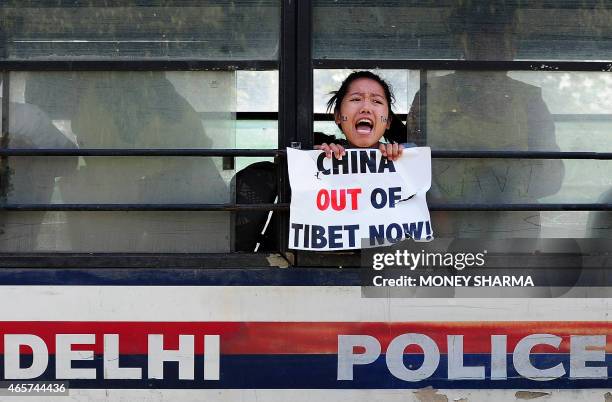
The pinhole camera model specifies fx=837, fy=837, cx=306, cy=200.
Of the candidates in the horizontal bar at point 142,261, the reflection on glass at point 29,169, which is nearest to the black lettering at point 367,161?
the horizontal bar at point 142,261

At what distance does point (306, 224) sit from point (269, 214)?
18 cm

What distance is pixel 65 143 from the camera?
346 cm

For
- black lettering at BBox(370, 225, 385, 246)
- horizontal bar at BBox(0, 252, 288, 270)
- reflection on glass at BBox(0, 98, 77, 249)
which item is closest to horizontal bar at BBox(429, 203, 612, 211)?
black lettering at BBox(370, 225, 385, 246)

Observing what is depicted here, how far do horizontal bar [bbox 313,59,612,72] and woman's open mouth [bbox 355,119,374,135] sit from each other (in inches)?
8.7

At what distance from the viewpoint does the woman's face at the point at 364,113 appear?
3455 mm

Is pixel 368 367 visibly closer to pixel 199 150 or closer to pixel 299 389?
pixel 299 389

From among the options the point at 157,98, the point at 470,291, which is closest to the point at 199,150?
the point at 157,98

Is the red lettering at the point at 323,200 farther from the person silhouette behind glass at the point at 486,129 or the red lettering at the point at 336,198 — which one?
the person silhouette behind glass at the point at 486,129

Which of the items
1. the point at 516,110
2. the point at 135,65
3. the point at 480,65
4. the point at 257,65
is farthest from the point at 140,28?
the point at 516,110

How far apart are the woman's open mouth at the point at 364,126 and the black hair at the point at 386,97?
0.07m

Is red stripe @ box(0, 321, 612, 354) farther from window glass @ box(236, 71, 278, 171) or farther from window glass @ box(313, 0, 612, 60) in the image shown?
window glass @ box(313, 0, 612, 60)

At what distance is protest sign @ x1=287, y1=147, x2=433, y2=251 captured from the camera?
334cm

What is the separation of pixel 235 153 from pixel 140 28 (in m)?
0.67

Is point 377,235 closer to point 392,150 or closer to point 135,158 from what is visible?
point 392,150
